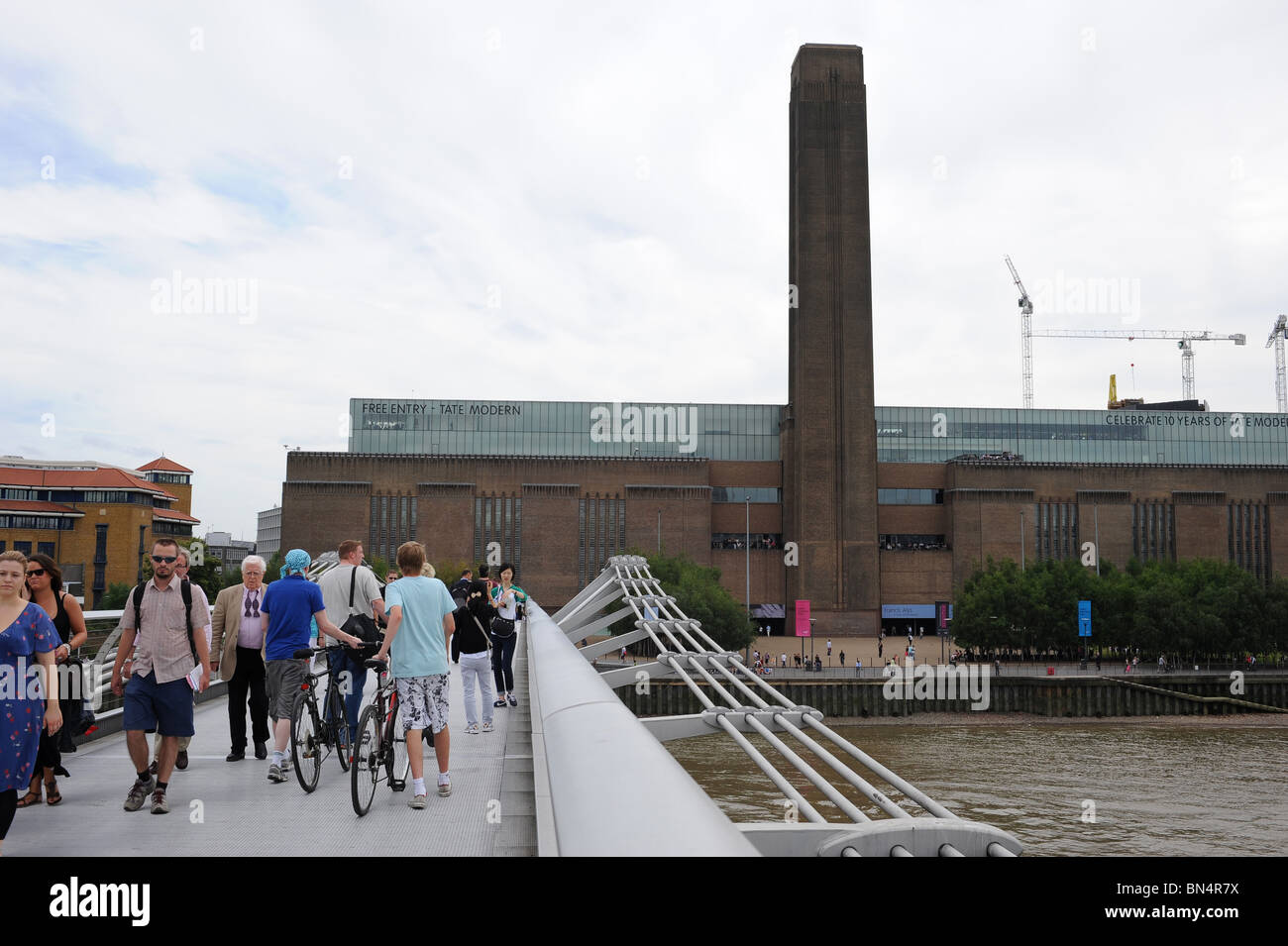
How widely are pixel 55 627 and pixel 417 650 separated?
2.50 meters

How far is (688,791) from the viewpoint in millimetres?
2314

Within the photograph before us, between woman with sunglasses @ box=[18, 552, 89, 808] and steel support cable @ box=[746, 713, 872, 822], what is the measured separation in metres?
4.13

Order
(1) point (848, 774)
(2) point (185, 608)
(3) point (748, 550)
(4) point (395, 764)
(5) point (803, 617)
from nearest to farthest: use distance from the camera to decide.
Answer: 1. (1) point (848, 774)
2. (2) point (185, 608)
3. (4) point (395, 764)
4. (5) point (803, 617)
5. (3) point (748, 550)

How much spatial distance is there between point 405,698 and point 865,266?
66.5 metres

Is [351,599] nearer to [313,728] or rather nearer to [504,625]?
[313,728]

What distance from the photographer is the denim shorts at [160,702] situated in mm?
5902

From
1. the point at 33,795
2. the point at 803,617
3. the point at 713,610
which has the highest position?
the point at 33,795

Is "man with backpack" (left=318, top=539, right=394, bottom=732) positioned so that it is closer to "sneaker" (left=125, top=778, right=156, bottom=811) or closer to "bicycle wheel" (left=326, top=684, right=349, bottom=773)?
"bicycle wheel" (left=326, top=684, right=349, bottom=773)

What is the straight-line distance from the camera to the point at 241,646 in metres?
7.36

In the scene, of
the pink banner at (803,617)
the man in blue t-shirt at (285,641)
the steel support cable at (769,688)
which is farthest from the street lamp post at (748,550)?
the man in blue t-shirt at (285,641)

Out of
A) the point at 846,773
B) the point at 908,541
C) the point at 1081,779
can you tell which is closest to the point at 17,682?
the point at 846,773

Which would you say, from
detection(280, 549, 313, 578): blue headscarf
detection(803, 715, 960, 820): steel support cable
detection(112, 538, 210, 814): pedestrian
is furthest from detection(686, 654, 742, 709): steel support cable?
detection(112, 538, 210, 814): pedestrian

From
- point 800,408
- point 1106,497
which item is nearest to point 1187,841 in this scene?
point 800,408
